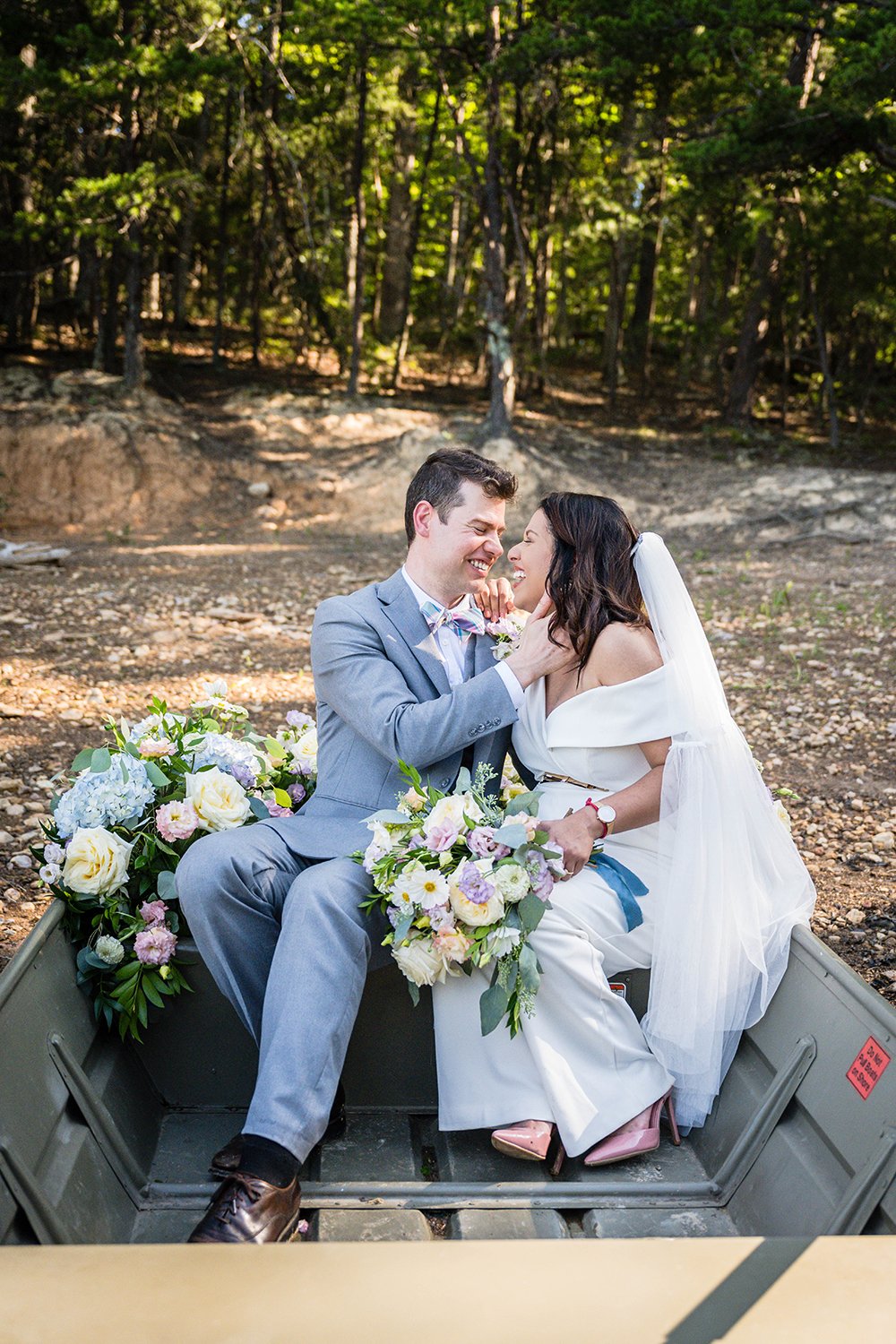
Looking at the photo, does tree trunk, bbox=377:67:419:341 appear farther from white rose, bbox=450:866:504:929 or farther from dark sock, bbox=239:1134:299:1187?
dark sock, bbox=239:1134:299:1187

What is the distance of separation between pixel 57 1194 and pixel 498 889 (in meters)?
1.11

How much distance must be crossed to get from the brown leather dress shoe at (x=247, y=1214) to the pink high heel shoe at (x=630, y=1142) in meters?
0.75

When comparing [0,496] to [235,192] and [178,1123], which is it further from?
[178,1123]

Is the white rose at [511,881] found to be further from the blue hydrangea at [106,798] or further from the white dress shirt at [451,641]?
the blue hydrangea at [106,798]

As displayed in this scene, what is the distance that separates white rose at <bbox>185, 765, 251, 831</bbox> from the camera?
3145 mm

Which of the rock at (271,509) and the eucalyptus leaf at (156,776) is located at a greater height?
the eucalyptus leaf at (156,776)

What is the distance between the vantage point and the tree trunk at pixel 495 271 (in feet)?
51.7

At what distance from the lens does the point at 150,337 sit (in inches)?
848

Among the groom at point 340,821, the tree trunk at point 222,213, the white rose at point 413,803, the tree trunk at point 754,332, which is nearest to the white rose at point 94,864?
the groom at point 340,821

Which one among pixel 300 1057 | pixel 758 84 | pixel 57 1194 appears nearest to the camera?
pixel 57 1194

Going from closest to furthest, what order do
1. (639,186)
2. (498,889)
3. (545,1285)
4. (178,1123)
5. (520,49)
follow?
(545,1285) → (498,889) → (178,1123) → (520,49) → (639,186)

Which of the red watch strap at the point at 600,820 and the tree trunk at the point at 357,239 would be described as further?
the tree trunk at the point at 357,239

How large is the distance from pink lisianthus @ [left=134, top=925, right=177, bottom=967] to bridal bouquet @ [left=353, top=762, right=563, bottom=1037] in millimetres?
524

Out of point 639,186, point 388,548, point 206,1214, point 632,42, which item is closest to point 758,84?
point 632,42
